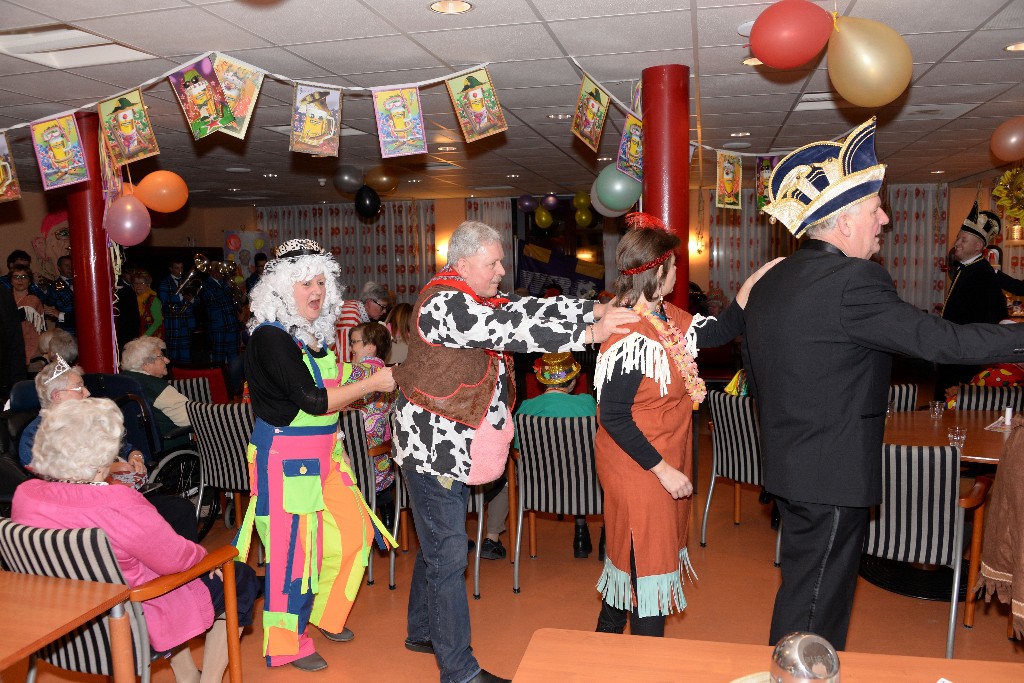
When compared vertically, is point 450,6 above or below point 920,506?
above

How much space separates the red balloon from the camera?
3355 millimetres

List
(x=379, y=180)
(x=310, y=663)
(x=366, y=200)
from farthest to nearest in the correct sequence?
(x=366, y=200) < (x=379, y=180) < (x=310, y=663)

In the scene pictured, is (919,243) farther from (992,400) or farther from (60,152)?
(60,152)

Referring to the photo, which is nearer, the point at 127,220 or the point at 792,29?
the point at 792,29

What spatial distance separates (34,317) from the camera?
25.1 feet

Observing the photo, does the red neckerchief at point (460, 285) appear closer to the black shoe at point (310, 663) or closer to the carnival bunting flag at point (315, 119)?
the black shoe at point (310, 663)

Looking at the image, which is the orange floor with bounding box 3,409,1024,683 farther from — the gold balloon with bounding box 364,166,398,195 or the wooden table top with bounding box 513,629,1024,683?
the gold balloon with bounding box 364,166,398,195

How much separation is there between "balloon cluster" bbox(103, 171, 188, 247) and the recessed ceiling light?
115 inches

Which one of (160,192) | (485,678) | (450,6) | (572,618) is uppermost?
(450,6)

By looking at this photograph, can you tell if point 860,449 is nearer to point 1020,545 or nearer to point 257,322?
point 1020,545

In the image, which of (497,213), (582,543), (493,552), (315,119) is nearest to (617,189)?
(315,119)

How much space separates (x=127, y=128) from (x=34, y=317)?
3.61 metres

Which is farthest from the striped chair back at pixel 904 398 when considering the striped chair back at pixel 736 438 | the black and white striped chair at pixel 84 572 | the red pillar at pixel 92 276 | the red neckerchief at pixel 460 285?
the red pillar at pixel 92 276

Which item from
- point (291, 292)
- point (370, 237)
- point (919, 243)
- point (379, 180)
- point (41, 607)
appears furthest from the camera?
point (370, 237)
